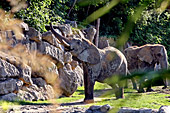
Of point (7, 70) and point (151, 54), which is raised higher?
point (151, 54)

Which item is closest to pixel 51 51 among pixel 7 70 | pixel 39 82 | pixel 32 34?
pixel 32 34

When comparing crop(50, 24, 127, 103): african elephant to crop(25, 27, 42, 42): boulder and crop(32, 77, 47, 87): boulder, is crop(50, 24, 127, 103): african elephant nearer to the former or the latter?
crop(25, 27, 42, 42): boulder

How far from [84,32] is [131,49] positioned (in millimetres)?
3332

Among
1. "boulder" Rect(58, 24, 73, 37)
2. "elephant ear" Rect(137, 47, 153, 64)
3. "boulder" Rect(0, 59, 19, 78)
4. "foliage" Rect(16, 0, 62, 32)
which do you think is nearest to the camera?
"boulder" Rect(0, 59, 19, 78)

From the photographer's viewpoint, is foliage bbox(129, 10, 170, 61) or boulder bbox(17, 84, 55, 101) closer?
foliage bbox(129, 10, 170, 61)

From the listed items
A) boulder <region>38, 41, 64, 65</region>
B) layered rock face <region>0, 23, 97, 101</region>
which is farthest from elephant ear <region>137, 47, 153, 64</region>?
boulder <region>38, 41, 64, 65</region>

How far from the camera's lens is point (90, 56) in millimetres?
8914

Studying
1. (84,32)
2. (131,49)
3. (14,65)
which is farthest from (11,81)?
(131,49)

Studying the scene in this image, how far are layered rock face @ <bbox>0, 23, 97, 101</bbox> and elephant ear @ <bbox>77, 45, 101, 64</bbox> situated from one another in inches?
37.7

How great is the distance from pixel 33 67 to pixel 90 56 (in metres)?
2.01

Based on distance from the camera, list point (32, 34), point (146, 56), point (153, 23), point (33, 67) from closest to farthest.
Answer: point (153, 23), point (32, 34), point (33, 67), point (146, 56)

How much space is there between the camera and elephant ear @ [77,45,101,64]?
28.6ft

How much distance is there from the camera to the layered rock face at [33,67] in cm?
828

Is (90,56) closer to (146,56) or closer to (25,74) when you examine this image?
(25,74)
